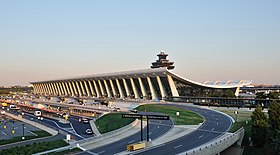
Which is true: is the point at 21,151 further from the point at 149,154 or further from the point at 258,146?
the point at 258,146

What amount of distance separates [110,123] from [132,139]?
61.2 ft

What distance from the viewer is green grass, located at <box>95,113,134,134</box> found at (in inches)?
1928

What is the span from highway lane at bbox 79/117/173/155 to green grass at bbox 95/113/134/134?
648 cm

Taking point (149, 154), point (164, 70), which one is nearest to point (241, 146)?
point (149, 154)

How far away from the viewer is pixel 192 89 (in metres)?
95.9

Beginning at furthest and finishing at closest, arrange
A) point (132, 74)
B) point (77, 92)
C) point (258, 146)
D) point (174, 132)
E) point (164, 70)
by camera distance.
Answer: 1. point (77, 92)
2. point (132, 74)
3. point (164, 70)
4. point (174, 132)
5. point (258, 146)

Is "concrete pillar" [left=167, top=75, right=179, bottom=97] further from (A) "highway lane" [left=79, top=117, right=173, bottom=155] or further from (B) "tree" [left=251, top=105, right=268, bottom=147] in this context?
(B) "tree" [left=251, top=105, right=268, bottom=147]

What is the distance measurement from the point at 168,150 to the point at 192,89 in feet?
227

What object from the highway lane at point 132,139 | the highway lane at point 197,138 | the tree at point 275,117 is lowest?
the highway lane at point 132,139

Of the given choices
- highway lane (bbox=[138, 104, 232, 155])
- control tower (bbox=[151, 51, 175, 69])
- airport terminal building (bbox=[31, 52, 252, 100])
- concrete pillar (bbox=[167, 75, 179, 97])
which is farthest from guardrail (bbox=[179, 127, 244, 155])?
control tower (bbox=[151, 51, 175, 69])

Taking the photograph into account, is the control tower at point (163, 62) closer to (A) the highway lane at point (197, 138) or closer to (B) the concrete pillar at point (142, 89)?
(B) the concrete pillar at point (142, 89)

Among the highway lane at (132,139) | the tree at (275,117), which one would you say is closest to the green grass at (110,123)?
the highway lane at (132,139)

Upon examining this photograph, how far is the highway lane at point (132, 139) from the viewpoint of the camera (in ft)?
98.1

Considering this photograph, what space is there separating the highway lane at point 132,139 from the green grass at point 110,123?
6483 mm
